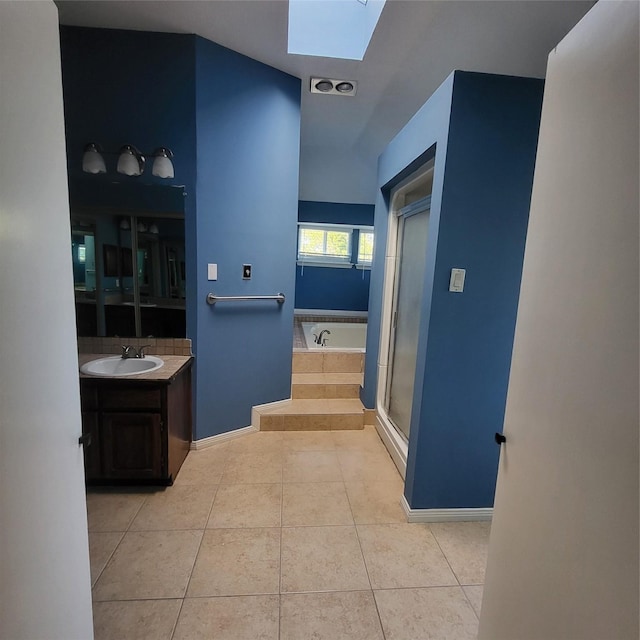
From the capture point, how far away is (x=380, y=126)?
11.1 ft

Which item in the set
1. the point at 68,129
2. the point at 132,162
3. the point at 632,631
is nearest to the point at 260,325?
the point at 132,162

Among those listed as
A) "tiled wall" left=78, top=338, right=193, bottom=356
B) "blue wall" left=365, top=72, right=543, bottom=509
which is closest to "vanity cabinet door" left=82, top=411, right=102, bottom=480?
"tiled wall" left=78, top=338, right=193, bottom=356

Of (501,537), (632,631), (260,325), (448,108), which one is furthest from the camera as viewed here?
(260,325)

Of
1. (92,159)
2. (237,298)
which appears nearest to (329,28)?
(92,159)

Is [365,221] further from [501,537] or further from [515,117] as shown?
[501,537]

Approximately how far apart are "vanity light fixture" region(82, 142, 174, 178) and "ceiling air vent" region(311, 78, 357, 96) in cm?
129

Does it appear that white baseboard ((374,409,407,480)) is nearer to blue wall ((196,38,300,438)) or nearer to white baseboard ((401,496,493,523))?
white baseboard ((401,496,493,523))

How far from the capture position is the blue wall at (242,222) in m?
2.23

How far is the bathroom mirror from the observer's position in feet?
7.11

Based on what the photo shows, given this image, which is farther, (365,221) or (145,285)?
(365,221)

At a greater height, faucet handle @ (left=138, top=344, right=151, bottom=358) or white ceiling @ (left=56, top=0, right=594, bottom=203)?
white ceiling @ (left=56, top=0, right=594, bottom=203)

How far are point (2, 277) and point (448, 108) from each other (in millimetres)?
1730

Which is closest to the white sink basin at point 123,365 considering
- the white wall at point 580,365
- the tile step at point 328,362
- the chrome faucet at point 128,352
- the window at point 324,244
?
the chrome faucet at point 128,352

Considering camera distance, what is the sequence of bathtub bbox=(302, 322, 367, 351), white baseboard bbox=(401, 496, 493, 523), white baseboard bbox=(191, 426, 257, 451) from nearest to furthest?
white baseboard bbox=(401, 496, 493, 523), white baseboard bbox=(191, 426, 257, 451), bathtub bbox=(302, 322, 367, 351)
